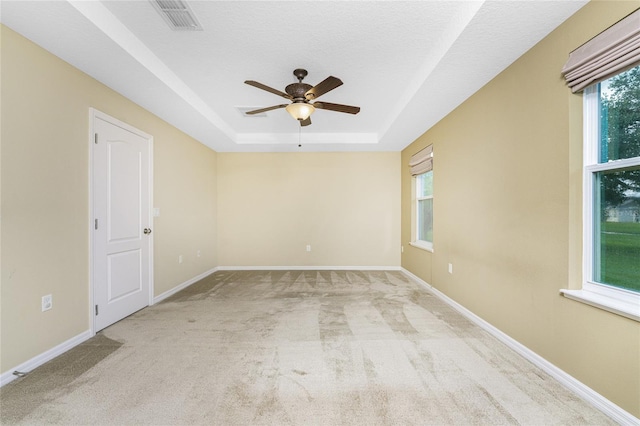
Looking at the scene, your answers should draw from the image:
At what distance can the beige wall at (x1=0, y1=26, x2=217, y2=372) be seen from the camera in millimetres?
1857

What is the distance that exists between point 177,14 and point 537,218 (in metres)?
3.06

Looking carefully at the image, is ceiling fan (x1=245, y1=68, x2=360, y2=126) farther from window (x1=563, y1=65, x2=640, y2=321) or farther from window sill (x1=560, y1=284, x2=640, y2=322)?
window sill (x1=560, y1=284, x2=640, y2=322)

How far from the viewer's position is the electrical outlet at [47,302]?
6.81ft

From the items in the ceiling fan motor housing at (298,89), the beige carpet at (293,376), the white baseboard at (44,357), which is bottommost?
the beige carpet at (293,376)

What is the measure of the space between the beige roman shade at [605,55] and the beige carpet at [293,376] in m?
1.93

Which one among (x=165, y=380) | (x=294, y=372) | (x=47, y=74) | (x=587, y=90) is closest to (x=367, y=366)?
(x=294, y=372)

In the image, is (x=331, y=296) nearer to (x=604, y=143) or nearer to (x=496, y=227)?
(x=496, y=227)

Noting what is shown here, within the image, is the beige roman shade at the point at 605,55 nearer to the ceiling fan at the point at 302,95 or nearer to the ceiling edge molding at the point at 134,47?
the ceiling fan at the point at 302,95

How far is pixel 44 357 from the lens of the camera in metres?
2.06

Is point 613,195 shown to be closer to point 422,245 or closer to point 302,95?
point 302,95

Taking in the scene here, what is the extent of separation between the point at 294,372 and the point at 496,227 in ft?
7.11

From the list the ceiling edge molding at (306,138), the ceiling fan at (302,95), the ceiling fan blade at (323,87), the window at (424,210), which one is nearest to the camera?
the ceiling fan blade at (323,87)

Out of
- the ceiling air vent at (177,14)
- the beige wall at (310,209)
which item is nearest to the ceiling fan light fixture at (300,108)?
the ceiling air vent at (177,14)

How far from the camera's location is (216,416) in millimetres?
1517
